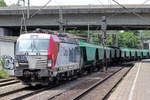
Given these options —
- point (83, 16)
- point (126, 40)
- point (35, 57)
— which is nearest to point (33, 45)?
point (35, 57)

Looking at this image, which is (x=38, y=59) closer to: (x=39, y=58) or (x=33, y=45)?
(x=39, y=58)

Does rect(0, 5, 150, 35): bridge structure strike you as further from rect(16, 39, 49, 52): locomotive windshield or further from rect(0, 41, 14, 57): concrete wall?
rect(16, 39, 49, 52): locomotive windshield

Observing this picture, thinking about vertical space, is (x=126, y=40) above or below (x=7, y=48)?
above

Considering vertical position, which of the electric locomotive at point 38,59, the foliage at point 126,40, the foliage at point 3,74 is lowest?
the foliage at point 3,74

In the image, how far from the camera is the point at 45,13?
1496 inches

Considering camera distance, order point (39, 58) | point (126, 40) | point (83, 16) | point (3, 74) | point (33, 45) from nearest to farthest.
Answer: point (39, 58)
point (33, 45)
point (3, 74)
point (83, 16)
point (126, 40)

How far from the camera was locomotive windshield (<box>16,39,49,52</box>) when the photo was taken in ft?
48.9

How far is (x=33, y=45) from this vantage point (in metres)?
15.1

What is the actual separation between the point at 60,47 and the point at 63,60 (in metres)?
0.98

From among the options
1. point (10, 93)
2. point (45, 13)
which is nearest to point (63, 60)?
point (10, 93)

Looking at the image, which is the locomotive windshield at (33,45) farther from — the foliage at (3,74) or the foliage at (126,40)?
the foliage at (126,40)

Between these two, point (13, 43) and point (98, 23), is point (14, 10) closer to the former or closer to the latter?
point (98, 23)

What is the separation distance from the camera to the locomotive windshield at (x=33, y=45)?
14.9m

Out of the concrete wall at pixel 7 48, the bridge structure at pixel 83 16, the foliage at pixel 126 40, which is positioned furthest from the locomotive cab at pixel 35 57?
the foliage at pixel 126 40
